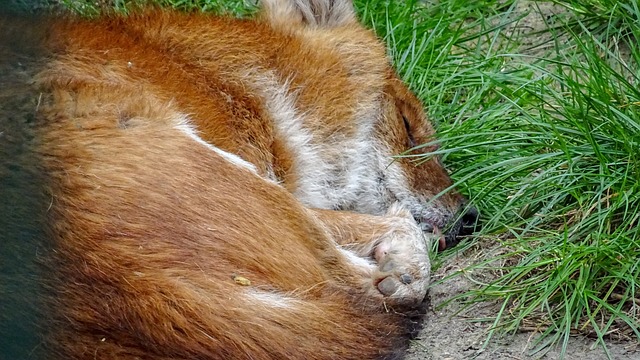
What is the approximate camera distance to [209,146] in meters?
4.29

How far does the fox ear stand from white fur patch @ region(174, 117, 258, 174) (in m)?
1.29

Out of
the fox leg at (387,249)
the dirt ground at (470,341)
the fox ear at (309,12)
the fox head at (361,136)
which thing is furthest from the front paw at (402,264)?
the fox ear at (309,12)

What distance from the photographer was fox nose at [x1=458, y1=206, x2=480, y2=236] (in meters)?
5.02

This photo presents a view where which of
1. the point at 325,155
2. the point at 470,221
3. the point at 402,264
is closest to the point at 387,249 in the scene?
the point at 402,264

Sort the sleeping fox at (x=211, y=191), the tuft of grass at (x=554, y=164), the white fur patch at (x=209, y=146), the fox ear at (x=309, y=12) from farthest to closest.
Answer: the fox ear at (x=309, y=12)
the white fur patch at (x=209, y=146)
the tuft of grass at (x=554, y=164)
the sleeping fox at (x=211, y=191)

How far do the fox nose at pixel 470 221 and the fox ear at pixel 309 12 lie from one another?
144cm

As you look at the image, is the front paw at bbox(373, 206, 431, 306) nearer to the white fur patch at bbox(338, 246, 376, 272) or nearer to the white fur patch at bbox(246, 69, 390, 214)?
the white fur patch at bbox(338, 246, 376, 272)

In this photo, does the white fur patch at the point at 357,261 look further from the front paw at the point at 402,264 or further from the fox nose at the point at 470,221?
the fox nose at the point at 470,221

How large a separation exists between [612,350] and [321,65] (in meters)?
2.31

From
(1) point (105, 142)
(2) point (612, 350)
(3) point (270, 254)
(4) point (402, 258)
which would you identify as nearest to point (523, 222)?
(4) point (402, 258)

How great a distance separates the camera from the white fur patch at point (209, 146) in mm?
4285

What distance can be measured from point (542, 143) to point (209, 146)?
1603 mm

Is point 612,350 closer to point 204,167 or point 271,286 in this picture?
point 271,286

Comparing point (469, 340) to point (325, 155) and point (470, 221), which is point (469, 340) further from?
point (325, 155)
